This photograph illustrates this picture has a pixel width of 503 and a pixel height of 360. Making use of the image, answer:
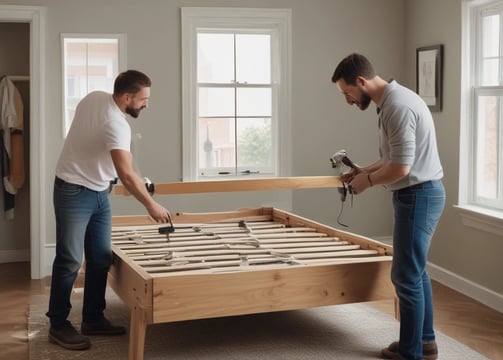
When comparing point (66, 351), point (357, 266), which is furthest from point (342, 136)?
point (66, 351)

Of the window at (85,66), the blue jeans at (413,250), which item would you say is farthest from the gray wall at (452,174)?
the window at (85,66)

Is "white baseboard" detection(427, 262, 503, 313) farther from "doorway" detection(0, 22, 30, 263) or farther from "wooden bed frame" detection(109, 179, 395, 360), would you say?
"doorway" detection(0, 22, 30, 263)

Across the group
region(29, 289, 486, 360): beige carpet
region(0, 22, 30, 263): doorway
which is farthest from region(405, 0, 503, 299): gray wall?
region(0, 22, 30, 263): doorway

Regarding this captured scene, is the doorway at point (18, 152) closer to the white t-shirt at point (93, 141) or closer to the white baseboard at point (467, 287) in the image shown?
the white t-shirt at point (93, 141)

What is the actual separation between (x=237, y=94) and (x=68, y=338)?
3.04 m

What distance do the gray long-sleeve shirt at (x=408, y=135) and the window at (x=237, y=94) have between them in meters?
2.96

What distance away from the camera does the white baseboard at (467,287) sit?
5.20 m

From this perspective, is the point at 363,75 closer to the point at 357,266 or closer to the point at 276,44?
the point at 357,266

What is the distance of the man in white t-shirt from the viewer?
405 cm

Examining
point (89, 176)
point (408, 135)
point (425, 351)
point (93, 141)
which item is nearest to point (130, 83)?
point (93, 141)

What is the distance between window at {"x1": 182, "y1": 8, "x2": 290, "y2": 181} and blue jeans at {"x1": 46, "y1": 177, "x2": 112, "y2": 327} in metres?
2.08

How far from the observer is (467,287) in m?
5.59

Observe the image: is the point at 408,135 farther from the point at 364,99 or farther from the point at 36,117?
the point at 36,117

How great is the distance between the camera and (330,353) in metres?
4.11
